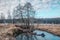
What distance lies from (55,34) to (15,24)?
58 cm

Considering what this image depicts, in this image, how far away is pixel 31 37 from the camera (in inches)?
80.0

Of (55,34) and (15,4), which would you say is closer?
(55,34)

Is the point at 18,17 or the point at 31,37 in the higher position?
the point at 18,17

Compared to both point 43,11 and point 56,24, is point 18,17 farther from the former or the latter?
point 56,24

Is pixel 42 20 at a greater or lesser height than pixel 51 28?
greater

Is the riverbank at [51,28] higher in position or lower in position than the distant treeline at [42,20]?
lower

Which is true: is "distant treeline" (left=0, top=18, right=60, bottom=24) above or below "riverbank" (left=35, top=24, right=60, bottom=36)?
above

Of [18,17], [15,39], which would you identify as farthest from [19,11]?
[15,39]

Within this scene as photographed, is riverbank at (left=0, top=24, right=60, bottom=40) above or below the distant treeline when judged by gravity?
below

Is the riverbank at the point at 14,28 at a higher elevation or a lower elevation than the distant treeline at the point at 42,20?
lower

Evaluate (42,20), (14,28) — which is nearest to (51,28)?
(42,20)

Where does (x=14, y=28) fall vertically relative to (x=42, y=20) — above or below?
below

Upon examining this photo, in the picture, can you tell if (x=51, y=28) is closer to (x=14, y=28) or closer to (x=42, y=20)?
(x=42, y=20)

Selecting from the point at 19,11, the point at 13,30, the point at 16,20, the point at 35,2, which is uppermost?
the point at 35,2
